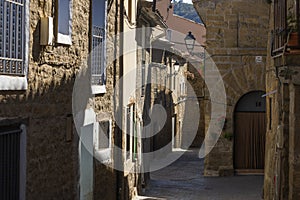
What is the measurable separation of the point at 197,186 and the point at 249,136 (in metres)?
3.05

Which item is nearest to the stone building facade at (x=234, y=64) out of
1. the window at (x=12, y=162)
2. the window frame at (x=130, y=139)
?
the window frame at (x=130, y=139)

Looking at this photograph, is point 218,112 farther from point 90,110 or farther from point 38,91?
point 38,91

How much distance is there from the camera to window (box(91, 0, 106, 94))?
11375mm

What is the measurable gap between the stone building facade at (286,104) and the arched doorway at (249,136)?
334 inches

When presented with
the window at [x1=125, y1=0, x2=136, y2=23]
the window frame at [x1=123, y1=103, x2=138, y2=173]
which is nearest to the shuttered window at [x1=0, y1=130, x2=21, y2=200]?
the window frame at [x1=123, y1=103, x2=138, y2=173]

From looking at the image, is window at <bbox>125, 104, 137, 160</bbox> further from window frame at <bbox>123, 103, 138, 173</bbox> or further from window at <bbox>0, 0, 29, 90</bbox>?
window at <bbox>0, 0, 29, 90</bbox>

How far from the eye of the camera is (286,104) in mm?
10102

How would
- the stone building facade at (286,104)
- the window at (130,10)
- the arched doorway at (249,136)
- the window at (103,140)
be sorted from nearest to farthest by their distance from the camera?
1. the stone building facade at (286,104)
2. the window at (103,140)
3. the window at (130,10)
4. the arched doorway at (249,136)

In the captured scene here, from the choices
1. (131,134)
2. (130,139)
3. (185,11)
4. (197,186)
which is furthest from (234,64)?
(185,11)

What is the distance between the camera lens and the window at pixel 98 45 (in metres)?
11.4

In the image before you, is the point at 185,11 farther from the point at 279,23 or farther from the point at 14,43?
the point at 14,43

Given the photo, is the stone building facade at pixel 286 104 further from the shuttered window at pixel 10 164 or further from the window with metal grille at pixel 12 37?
the shuttered window at pixel 10 164

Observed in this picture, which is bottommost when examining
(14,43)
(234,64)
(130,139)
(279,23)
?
(130,139)

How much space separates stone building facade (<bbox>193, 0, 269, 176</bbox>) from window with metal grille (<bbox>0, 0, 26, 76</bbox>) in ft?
43.0
